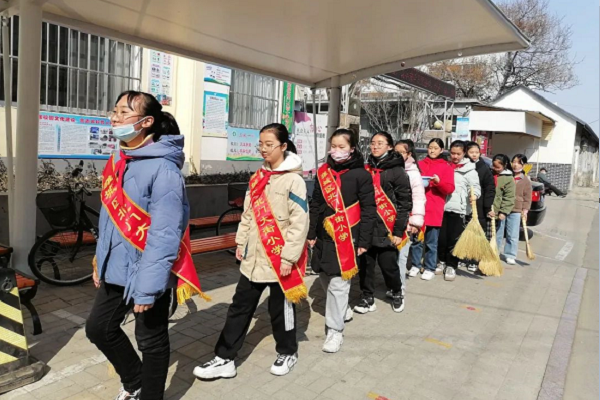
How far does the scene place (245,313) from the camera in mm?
3264

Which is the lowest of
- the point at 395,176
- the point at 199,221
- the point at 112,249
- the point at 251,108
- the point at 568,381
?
the point at 568,381

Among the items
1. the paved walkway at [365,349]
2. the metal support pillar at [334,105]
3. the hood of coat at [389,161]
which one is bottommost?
the paved walkway at [365,349]

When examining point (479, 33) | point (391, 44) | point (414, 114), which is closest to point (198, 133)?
point (391, 44)

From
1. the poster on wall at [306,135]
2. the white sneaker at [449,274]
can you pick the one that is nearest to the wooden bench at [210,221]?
the white sneaker at [449,274]

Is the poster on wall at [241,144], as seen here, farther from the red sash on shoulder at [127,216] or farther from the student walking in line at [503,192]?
the red sash on shoulder at [127,216]

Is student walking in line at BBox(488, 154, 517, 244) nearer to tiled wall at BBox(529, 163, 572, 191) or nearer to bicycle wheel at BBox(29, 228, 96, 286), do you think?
bicycle wheel at BBox(29, 228, 96, 286)

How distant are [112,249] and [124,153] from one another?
52 centimetres

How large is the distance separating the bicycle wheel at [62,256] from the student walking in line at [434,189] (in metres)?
4.06

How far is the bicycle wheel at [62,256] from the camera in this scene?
476 centimetres

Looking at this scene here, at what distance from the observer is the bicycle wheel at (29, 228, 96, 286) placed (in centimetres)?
476

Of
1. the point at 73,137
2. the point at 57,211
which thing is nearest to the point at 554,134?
the point at 73,137

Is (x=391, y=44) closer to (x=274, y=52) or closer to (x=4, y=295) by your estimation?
(x=274, y=52)

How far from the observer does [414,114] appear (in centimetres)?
2042

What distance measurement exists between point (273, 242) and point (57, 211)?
289cm
